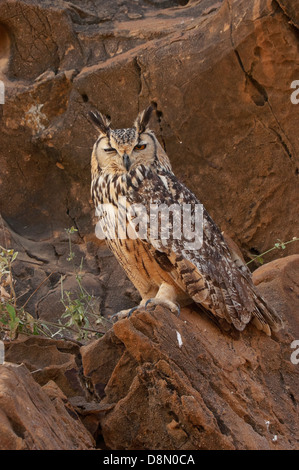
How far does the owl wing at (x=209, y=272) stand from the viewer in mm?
3307

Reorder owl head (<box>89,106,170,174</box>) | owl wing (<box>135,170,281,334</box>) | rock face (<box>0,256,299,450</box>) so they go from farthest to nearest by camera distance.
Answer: owl head (<box>89,106,170,174</box>) → owl wing (<box>135,170,281,334</box>) → rock face (<box>0,256,299,450</box>)

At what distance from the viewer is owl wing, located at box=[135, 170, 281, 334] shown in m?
3.31

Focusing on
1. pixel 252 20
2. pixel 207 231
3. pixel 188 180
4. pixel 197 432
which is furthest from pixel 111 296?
pixel 197 432

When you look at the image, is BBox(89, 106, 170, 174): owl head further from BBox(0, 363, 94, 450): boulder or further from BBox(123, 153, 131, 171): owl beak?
BBox(0, 363, 94, 450): boulder

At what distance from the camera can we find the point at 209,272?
11.1ft

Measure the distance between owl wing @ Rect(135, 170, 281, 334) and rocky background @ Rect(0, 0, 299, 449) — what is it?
13 cm

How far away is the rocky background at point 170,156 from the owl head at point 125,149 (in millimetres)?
983

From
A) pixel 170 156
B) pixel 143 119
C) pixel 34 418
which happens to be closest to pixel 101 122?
pixel 143 119

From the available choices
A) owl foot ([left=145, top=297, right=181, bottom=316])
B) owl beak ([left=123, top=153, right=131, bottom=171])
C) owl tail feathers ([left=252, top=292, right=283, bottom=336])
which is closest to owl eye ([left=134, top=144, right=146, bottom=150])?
owl beak ([left=123, top=153, right=131, bottom=171])

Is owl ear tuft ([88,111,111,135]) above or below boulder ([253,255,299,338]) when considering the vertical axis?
above

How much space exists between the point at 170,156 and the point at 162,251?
7.83 ft

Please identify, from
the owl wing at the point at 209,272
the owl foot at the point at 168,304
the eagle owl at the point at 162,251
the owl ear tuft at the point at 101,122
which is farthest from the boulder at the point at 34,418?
the owl ear tuft at the point at 101,122

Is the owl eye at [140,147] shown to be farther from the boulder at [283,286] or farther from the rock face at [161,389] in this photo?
the boulder at [283,286]
